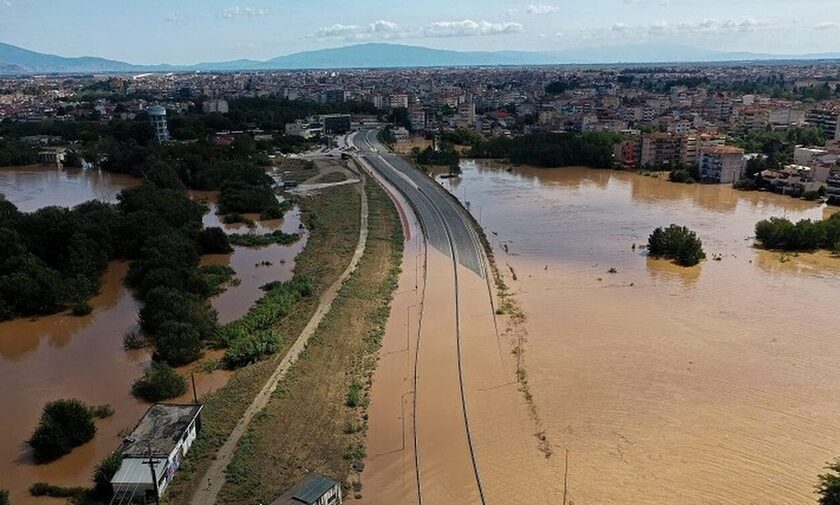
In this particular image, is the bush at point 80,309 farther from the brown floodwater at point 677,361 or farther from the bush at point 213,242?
the brown floodwater at point 677,361

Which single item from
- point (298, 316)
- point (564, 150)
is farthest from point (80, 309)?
point (564, 150)

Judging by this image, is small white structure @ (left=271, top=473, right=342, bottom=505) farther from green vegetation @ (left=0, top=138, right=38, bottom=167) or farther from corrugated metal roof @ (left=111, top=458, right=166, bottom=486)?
green vegetation @ (left=0, top=138, right=38, bottom=167)

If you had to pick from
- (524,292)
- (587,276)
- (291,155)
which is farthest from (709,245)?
(291,155)

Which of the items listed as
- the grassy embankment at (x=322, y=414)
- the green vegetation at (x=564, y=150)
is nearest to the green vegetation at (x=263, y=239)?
the grassy embankment at (x=322, y=414)

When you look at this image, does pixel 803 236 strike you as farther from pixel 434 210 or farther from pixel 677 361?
pixel 434 210

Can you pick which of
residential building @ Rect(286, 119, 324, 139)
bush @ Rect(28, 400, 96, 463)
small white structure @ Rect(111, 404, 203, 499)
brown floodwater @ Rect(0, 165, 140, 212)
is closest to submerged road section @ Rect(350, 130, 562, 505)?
small white structure @ Rect(111, 404, 203, 499)
